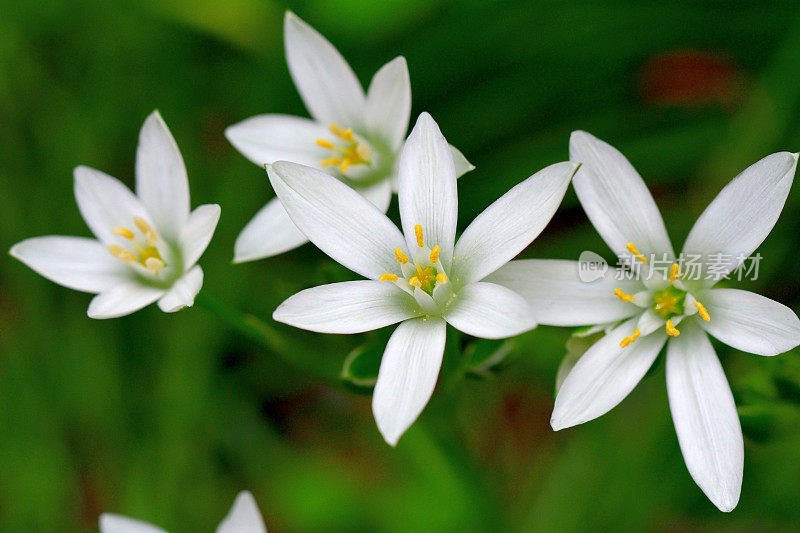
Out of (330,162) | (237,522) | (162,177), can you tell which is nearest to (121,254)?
(162,177)

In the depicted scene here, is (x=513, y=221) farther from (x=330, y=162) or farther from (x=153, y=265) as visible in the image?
(x=153, y=265)

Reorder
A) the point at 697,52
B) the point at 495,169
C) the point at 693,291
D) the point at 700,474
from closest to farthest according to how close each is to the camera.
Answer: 1. the point at 700,474
2. the point at 693,291
3. the point at 495,169
4. the point at 697,52

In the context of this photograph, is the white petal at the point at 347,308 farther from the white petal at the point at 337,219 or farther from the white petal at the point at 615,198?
the white petal at the point at 615,198

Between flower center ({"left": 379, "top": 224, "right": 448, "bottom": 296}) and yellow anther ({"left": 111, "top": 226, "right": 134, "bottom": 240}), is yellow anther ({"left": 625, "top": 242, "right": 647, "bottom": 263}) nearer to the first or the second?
flower center ({"left": 379, "top": 224, "right": 448, "bottom": 296})

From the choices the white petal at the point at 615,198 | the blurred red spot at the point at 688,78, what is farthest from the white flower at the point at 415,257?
the blurred red spot at the point at 688,78

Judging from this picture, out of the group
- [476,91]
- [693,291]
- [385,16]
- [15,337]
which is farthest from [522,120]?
[15,337]

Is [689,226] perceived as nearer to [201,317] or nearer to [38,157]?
[201,317]
